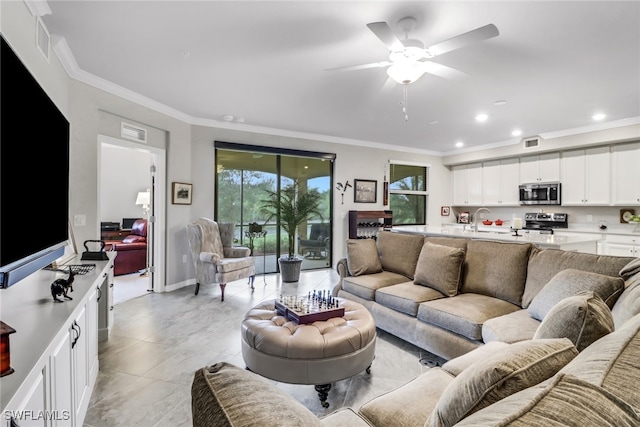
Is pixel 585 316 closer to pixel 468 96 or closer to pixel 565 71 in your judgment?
pixel 565 71

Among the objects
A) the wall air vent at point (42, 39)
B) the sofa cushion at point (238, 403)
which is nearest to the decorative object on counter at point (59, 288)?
the sofa cushion at point (238, 403)

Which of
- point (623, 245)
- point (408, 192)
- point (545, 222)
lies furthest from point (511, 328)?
point (408, 192)

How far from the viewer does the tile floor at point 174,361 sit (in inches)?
75.7

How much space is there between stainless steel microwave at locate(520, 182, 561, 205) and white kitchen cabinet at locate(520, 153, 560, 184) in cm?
10

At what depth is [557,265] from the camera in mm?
2281

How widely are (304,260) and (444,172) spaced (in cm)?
426

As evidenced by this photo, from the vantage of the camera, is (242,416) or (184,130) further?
(184,130)

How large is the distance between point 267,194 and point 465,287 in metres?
3.82

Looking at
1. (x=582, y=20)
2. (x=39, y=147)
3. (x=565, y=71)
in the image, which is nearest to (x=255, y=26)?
(x=39, y=147)

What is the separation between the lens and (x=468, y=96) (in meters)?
3.87

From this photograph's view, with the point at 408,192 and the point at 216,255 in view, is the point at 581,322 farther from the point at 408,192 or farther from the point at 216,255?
the point at 408,192

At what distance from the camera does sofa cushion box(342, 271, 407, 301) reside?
10.3 ft

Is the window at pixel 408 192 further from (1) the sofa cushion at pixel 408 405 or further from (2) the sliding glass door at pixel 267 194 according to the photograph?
(1) the sofa cushion at pixel 408 405

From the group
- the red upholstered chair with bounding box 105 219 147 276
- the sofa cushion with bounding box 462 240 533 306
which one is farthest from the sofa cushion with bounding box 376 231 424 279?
the red upholstered chair with bounding box 105 219 147 276
